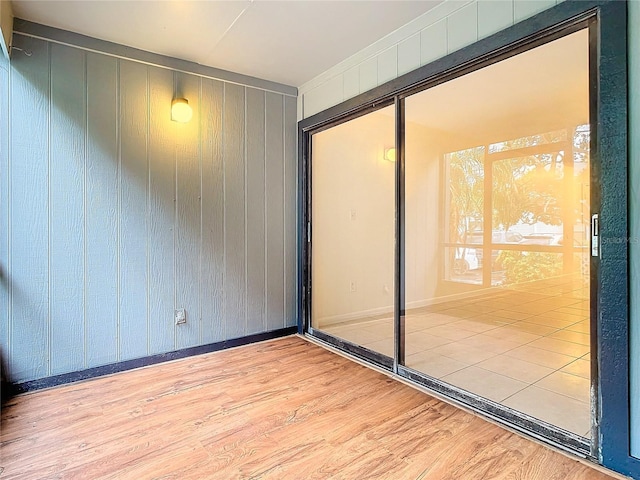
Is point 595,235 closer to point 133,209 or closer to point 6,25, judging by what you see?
point 133,209

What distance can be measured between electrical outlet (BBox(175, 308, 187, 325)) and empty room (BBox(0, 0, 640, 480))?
0.02 m

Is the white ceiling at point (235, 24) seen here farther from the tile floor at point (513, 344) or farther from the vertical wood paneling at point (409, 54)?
the tile floor at point (513, 344)

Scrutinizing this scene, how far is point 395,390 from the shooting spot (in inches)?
91.0

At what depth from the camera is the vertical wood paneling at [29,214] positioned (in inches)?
89.3

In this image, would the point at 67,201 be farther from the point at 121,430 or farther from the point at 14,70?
the point at 121,430

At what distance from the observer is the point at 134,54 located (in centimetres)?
265

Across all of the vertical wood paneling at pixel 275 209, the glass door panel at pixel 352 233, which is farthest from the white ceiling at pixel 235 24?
the glass door panel at pixel 352 233

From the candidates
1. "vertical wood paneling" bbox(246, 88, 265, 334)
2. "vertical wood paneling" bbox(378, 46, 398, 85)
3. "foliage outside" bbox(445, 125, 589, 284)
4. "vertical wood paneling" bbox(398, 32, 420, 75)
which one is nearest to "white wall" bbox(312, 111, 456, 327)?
"foliage outside" bbox(445, 125, 589, 284)

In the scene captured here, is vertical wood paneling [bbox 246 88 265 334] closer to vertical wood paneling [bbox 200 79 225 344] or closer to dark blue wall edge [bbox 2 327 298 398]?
dark blue wall edge [bbox 2 327 298 398]

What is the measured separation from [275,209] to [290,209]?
0.17 m

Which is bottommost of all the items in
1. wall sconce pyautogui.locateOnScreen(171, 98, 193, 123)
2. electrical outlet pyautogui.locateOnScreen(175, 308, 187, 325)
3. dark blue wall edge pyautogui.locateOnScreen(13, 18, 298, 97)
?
electrical outlet pyautogui.locateOnScreen(175, 308, 187, 325)

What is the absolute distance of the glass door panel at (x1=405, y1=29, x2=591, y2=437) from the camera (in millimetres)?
2633

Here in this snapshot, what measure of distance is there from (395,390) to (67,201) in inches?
100

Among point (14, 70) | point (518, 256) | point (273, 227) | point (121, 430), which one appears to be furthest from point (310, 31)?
point (518, 256)
